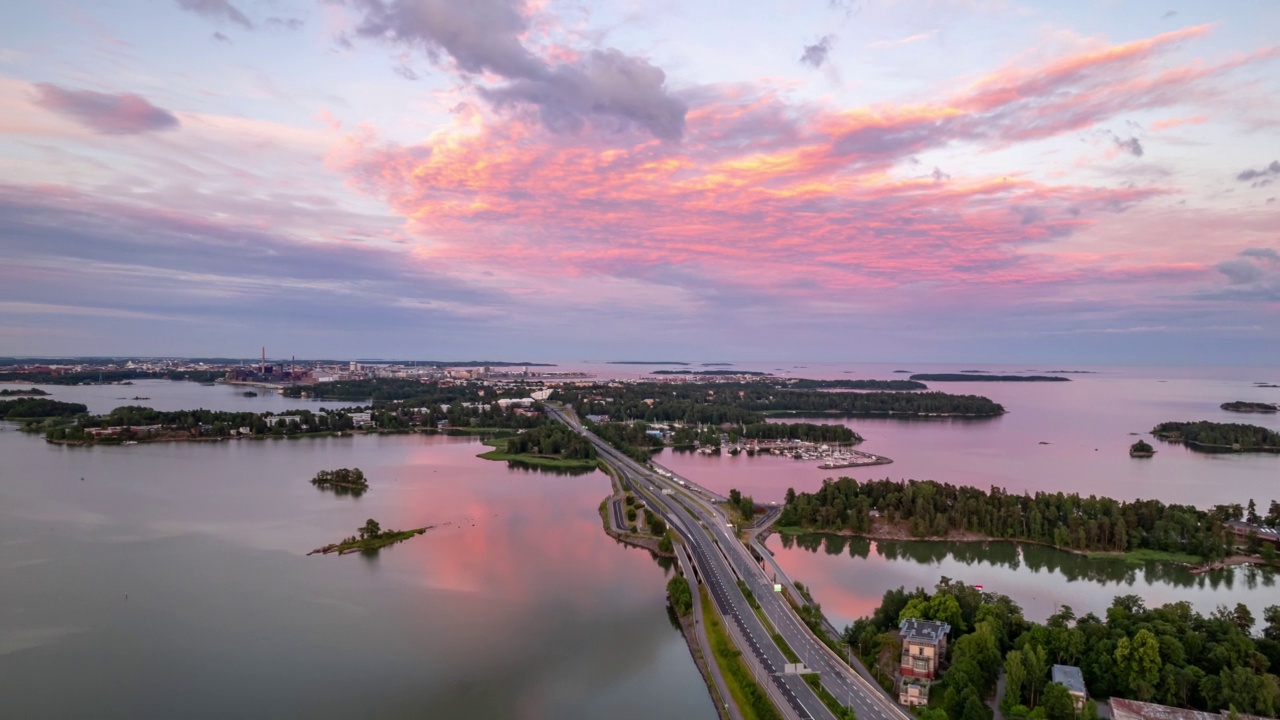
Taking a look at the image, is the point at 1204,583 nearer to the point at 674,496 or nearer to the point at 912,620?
the point at 912,620

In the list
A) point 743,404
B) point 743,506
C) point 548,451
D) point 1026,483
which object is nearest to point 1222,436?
point 1026,483

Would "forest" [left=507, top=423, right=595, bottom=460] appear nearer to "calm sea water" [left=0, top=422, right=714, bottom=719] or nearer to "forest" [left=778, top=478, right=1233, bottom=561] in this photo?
"calm sea water" [left=0, top=422, right=714, bottom=719]

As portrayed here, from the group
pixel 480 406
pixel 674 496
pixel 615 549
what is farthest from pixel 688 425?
pixel 615 549

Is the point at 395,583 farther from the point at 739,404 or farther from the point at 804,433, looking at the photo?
the point at 739,404

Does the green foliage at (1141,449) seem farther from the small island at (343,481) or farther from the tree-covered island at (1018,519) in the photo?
the small island at (343,481)

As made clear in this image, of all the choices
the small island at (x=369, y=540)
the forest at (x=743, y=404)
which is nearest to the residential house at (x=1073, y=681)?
the small island at (x=369, y=540)

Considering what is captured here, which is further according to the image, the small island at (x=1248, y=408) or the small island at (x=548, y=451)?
the small island at (x=1248, y=408)

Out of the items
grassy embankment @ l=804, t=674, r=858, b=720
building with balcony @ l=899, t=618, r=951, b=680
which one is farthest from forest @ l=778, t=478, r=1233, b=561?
grassy embankment @ l=804, t=674, r=858, b=720
